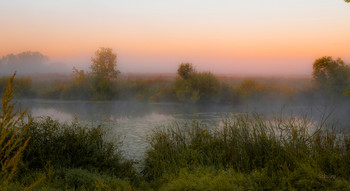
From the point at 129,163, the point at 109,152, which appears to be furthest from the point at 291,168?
the point at 109,152

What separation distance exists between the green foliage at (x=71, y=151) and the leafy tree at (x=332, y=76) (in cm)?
2995

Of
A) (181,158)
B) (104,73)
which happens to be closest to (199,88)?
(104,73)

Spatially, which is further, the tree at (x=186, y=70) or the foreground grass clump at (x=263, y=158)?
the tree at (x=186, y=70)

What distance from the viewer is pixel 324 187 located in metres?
5.36

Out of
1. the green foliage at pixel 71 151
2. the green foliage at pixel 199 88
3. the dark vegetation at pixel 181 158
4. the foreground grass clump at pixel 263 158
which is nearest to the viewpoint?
the dark vegetation at pixel 181 158

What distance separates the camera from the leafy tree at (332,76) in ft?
106

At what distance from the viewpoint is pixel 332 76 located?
33.1 m

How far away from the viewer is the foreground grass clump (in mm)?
5852

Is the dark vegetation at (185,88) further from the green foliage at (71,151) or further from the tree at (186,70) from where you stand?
the green foliage at (71,151)

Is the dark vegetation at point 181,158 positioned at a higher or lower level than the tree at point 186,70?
lower

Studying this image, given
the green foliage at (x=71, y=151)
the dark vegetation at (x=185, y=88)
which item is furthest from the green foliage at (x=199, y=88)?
the green foliage at (x=71, y=151)

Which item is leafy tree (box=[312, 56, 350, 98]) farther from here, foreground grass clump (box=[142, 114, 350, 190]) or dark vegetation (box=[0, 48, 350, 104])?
foreground grass clump (box=[142, 114, 350, 190])

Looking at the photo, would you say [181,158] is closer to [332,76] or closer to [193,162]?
[193,162]

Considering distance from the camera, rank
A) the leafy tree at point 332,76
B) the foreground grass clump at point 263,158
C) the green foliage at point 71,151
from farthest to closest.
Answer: the leafy tree at point 332,76 → the green foliage at point 71,151 → the foreground grass clump at point 263,158
